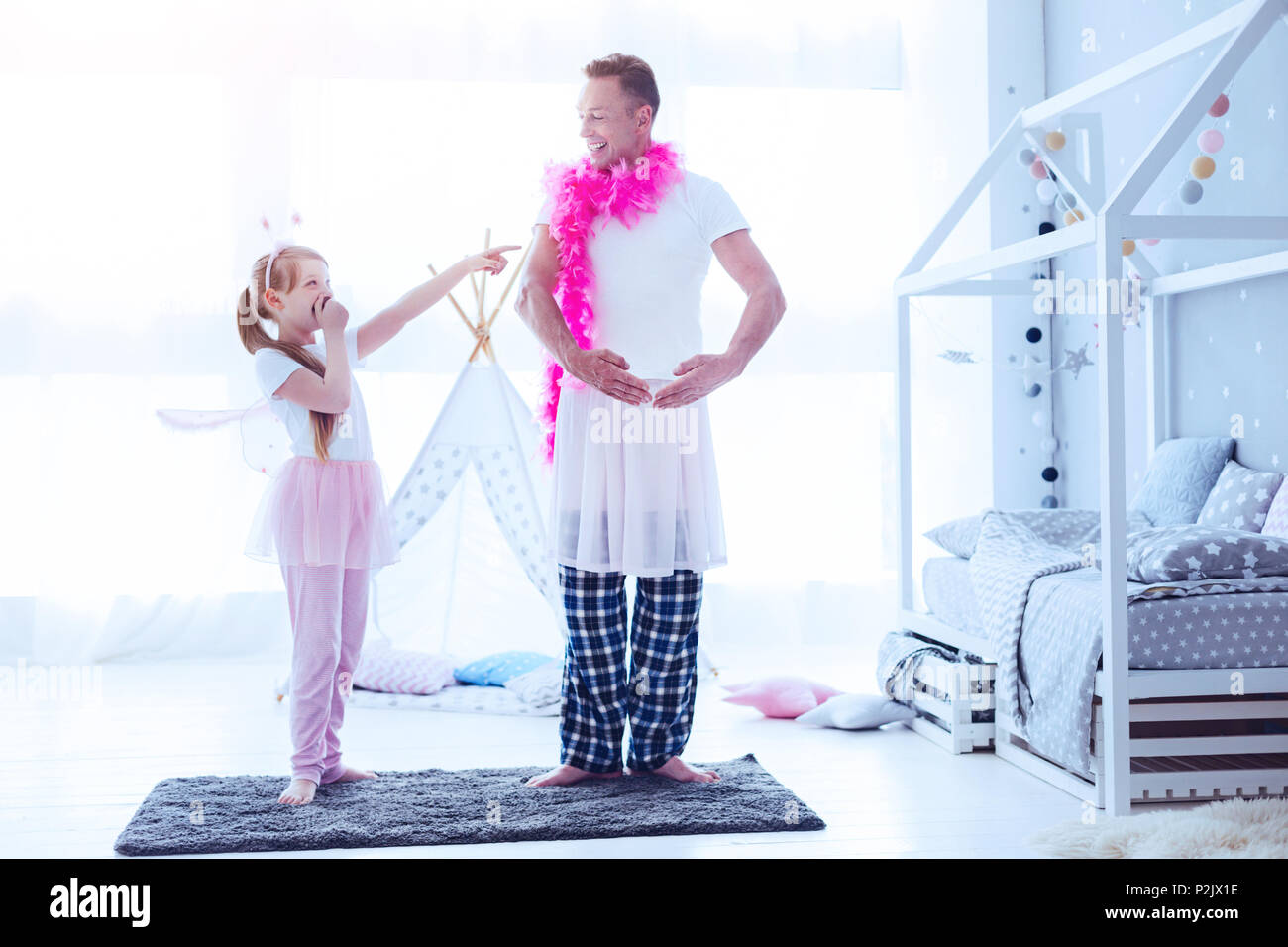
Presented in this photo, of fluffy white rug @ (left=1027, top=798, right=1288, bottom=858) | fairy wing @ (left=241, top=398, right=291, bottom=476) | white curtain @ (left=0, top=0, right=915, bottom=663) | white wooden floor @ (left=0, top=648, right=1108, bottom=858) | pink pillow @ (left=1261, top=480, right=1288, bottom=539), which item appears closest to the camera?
fluffy white rug @ (left=1027, top=798, right=1288, bottom=858)

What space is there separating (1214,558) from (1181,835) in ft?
1.99

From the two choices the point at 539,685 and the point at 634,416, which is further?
the point at 539,685

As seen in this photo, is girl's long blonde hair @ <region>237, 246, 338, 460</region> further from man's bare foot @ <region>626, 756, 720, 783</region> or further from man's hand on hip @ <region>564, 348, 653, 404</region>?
man's bare foot @ <region>626, 756, 720, 783</region>

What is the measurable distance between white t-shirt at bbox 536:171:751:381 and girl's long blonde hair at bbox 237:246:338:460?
546 mm

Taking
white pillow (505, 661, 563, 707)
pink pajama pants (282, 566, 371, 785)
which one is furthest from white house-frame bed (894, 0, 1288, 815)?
pink pajama pants (282, 566, 371, 785)

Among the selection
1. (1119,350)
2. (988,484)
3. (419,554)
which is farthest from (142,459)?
(1119,350)

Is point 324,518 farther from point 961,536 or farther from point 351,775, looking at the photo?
point 961,536

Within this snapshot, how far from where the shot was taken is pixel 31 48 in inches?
157

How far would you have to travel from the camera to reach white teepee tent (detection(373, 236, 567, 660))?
3.49 metres

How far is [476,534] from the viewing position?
3.61 meters

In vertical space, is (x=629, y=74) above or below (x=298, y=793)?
above

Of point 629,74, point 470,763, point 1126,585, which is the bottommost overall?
point 470,763

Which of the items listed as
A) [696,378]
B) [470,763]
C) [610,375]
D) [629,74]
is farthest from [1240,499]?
[470,763]
